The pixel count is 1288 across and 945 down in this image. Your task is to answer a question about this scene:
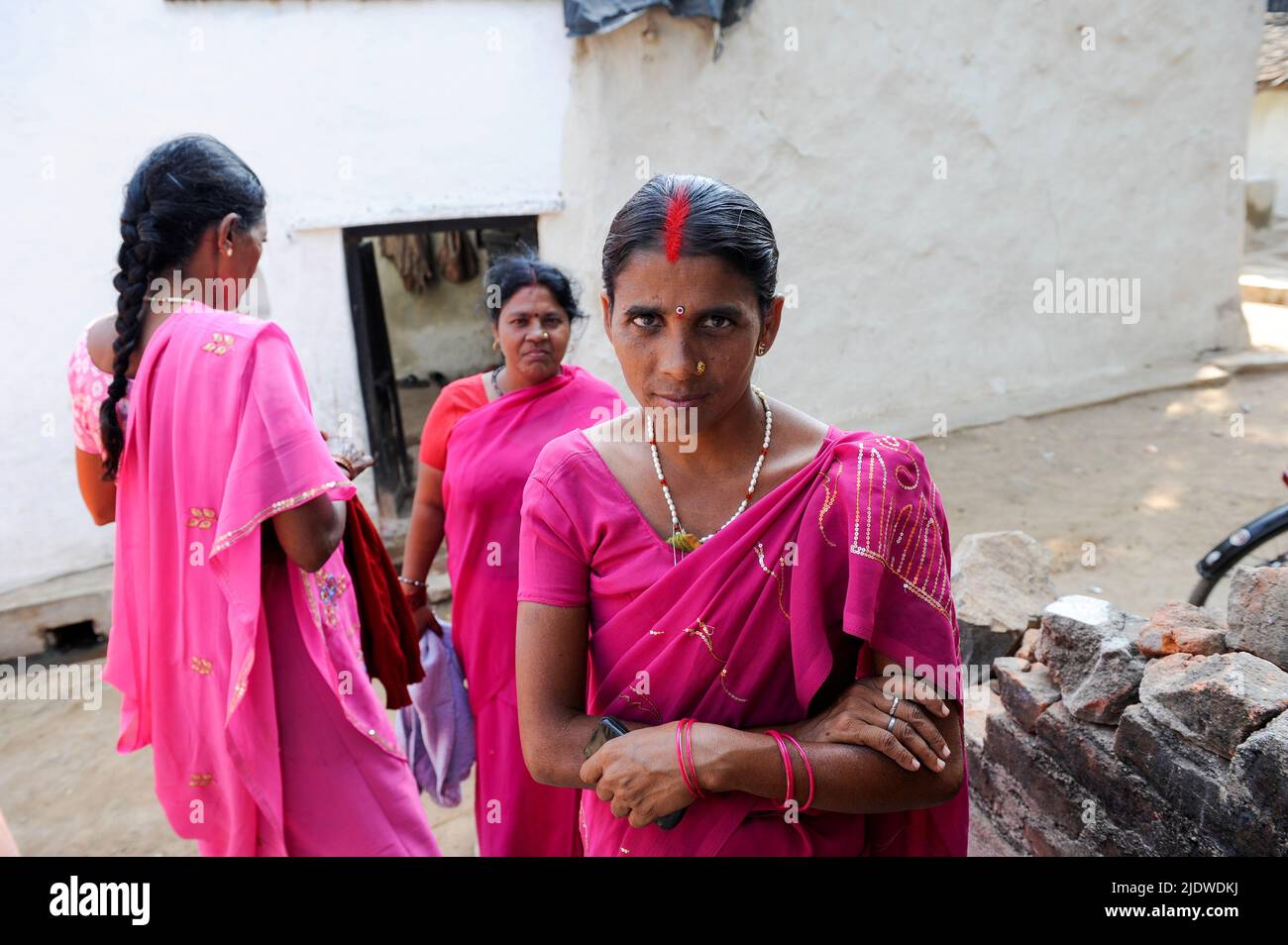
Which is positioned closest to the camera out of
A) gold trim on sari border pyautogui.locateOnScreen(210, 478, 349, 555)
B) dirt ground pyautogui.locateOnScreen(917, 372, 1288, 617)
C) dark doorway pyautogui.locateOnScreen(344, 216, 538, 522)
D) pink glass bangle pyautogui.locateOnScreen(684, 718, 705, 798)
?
pink glass bangle pyautogui.locateOnScreen(684, 718, 705, 798)

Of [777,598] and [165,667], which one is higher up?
[777,598]

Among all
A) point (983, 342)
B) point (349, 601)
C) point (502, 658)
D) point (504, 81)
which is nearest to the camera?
point (349, 601)

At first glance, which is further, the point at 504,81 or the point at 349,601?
the point at 504,81

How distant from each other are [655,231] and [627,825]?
0.97m

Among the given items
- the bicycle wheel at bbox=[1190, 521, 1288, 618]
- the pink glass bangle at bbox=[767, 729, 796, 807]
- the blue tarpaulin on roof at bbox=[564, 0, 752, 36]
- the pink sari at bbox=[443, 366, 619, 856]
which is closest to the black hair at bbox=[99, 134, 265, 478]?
the pink sari at bbox=[443, 366, 619, 856]

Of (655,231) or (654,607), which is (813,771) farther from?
(655,231)

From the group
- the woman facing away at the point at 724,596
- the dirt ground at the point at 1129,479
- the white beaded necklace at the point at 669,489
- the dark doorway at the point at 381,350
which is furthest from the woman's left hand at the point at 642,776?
the dark doorway at the point at 381,350

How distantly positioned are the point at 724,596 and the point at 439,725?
1.89 metres

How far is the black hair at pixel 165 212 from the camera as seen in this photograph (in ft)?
7.04

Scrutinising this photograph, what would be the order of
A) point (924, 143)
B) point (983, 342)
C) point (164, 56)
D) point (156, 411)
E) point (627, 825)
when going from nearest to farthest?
point (627, 825), point (156, 411), point (164, 56), point (924, 143), point (983, 342)

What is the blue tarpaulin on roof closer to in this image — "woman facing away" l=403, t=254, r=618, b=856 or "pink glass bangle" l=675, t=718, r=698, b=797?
"woman facing away" l=403, t=254, r=618, b=856

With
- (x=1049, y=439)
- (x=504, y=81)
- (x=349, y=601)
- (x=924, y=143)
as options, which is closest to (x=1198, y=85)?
(x=924, y=143)

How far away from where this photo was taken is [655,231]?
1.46m

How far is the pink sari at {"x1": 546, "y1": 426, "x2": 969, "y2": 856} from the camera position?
4.76ft
